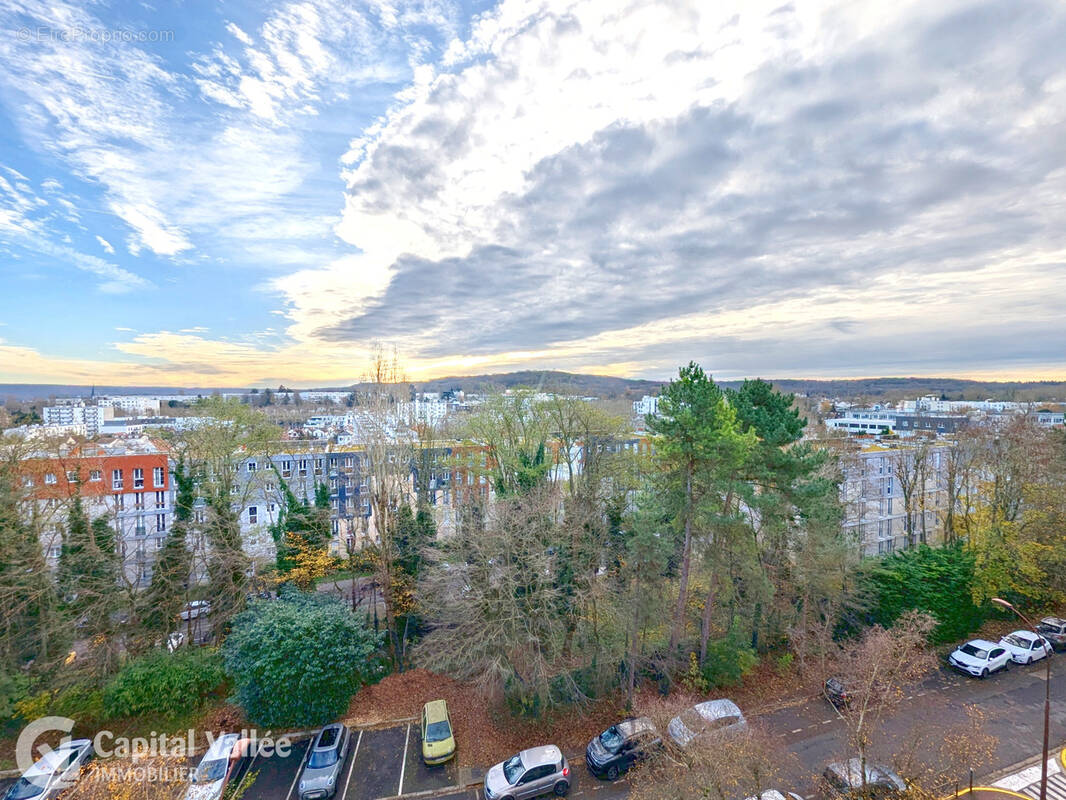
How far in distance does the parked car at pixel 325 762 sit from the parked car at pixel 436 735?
104 inches

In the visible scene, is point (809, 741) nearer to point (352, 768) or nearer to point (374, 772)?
point (374, 772)

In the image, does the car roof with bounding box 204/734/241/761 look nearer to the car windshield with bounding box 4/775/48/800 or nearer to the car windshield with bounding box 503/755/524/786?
the car windshield with bounding box 4/775/48/800

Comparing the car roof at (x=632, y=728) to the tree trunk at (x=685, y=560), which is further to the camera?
the tree trunk at (x=685, y=560)

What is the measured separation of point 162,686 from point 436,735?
34.9 ft

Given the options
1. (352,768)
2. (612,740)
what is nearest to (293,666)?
(352,768)

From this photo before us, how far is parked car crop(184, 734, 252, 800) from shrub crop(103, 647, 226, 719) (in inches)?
113

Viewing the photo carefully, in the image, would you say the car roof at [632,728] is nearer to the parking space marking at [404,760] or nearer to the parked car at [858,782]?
the parked car at [858,782]

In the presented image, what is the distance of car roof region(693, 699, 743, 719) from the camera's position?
15.0 meters

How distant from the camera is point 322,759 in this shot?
48.3ft

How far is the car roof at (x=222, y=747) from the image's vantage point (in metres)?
14.7

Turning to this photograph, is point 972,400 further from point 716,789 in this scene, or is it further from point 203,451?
point 203,451

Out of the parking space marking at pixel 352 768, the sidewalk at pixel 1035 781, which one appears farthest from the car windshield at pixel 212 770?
the sidewalk at pixel 1035 781

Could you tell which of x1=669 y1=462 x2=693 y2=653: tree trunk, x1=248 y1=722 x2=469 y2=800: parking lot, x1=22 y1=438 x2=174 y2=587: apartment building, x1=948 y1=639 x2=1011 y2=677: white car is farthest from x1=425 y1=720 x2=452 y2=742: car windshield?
x1=948 y1=639 x2=1011 y2=677: white car
